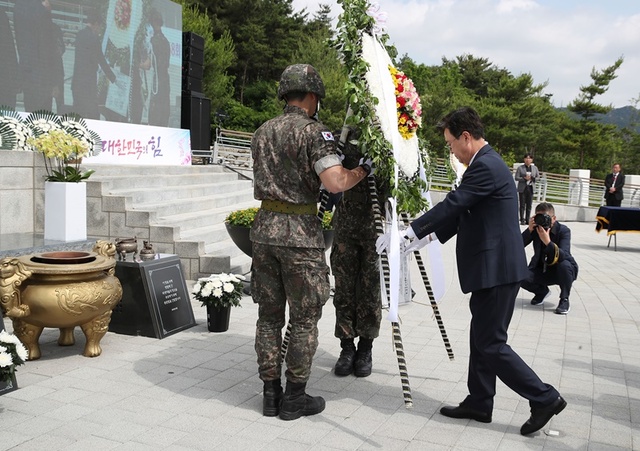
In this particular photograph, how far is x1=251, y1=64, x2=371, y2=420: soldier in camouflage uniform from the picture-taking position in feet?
13.0

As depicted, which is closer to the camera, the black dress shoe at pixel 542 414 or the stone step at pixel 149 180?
the black dress shoe at pixel 542 414

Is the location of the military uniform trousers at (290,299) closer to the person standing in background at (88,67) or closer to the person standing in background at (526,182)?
the person standing in background at (88,67)

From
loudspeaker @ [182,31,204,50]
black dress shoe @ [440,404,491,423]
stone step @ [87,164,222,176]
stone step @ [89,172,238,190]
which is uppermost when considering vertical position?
loudspeaker @ [182,31,204,50]

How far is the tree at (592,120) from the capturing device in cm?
4003

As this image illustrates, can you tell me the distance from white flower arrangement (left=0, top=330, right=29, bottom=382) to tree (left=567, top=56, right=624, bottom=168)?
42.2m

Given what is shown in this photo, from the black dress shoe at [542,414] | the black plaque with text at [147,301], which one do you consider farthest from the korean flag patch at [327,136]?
the black plaque with text at [147,301]

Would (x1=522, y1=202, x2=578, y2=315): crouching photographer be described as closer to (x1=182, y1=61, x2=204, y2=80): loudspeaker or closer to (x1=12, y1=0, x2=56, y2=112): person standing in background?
(x1=12, y1=0, x2=56, y2=112): person standing in background

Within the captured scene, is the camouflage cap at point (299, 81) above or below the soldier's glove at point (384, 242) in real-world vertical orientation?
above

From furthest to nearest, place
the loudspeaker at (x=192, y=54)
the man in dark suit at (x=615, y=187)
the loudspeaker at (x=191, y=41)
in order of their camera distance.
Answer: the loudspeaker at (x=191, y=41) → the loudspeaker at (x=192, y=54) → the man in dark suit at (x=615, y=187)

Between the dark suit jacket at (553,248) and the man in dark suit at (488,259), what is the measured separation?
4.07 m

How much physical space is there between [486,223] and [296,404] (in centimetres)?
170

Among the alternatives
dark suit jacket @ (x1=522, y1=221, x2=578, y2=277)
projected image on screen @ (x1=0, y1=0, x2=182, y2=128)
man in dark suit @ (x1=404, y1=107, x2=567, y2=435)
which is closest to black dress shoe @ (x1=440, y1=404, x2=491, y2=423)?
man in dark suit @ (x1=404, y1=107, x2=567, y2=435)

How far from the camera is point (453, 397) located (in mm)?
4516

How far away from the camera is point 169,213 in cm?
1002
